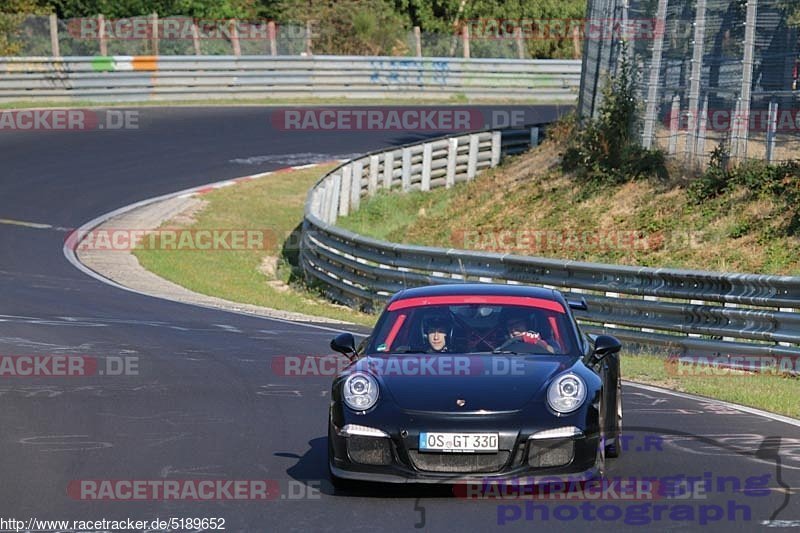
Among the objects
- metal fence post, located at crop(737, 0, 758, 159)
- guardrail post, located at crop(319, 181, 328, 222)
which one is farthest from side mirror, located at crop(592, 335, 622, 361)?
guardrail post, located at crop(319, 181, 328, 222)

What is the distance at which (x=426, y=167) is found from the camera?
32.2 meters

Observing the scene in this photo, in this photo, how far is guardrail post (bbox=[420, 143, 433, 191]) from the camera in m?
32.2

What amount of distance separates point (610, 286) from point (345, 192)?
42.3 ft

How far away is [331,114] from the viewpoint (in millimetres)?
41906

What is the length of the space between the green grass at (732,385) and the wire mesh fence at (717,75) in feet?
22.3

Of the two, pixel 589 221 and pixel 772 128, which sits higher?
pixel 772 128

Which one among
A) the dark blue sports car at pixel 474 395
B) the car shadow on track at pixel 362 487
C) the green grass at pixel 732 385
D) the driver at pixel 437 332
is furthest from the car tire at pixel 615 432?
the green grass at pixel 732 385

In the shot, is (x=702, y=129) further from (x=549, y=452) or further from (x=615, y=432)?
(x=549, y=452)

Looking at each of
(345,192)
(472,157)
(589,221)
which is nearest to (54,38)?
(472,157)

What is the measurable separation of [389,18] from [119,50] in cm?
1373

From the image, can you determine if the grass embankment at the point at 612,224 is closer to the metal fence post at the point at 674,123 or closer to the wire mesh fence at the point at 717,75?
the metal fence post at the point at 674,123

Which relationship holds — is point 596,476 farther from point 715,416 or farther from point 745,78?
point 745,78

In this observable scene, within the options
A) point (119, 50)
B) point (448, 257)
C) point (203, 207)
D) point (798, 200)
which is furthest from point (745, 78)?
point (119, 50)

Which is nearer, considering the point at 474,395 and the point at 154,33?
the point at 474,395
